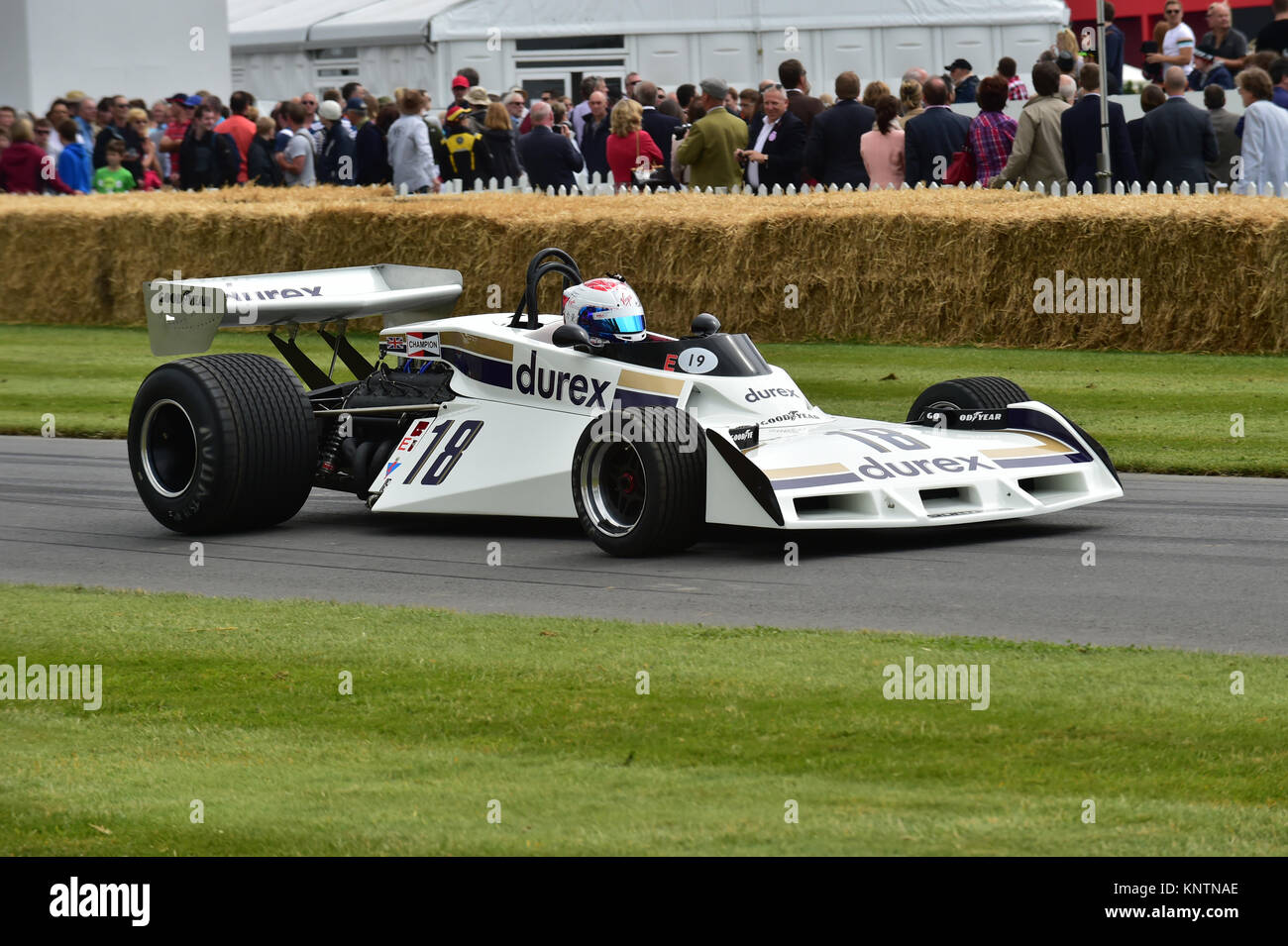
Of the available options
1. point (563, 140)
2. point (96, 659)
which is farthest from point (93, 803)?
point (563, 140)

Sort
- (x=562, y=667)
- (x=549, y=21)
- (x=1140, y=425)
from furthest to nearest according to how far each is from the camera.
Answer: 1. (x=549, y=21)
2. (x=1140, y=425)
3. (x=562, y=667)

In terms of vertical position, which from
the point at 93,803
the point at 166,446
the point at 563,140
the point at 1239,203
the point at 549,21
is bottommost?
the point at 93,803

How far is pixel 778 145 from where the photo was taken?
20.5 metres

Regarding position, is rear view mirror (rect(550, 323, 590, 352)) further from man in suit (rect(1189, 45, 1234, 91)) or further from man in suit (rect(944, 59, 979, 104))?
man in suit (rect(944, 59, 979, 104))

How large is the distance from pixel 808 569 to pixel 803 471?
1.56 ft

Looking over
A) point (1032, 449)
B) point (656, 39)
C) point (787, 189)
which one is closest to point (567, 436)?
point (1032, 449)

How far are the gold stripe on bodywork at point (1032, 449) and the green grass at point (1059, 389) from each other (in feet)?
7.29

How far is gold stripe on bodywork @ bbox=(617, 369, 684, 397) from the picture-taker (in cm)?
1005

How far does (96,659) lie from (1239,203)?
1181 centimetres

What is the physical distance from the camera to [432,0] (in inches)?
1280

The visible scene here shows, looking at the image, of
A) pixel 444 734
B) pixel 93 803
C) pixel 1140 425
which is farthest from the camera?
pixel 1140 425

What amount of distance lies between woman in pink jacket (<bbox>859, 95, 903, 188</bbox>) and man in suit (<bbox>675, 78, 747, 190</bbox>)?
1.39m

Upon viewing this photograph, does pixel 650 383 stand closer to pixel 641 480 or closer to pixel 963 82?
pixel 641 480

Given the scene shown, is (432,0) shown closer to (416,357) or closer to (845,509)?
(416,357)
